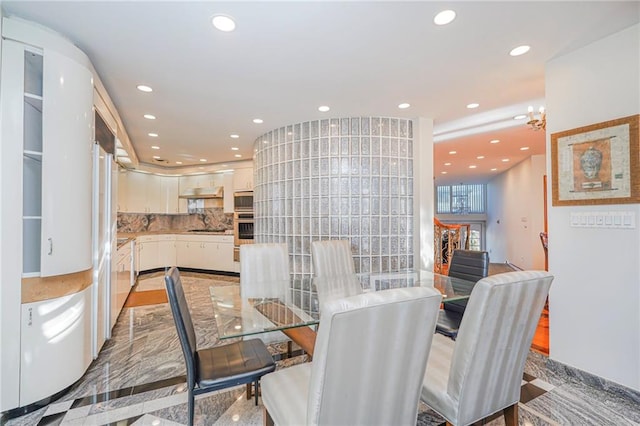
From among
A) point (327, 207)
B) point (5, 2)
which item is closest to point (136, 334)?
point (327, 207)

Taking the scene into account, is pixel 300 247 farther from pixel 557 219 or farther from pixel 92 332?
pixel 557 219

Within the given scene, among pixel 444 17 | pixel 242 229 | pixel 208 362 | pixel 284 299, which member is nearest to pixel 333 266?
pixel 284 299

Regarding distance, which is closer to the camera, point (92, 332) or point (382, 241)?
point (92, 332)

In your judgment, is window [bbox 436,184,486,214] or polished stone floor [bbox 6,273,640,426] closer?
polished stone floor [bbox 6,273,640,426]

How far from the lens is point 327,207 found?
391 centimetres

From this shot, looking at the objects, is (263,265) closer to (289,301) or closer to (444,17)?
(289,301)

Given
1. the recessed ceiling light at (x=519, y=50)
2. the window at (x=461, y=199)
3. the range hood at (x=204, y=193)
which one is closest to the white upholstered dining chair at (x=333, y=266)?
the recessed ceiling light at (x=519, y=50)

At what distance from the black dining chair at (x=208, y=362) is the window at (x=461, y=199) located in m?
10.8

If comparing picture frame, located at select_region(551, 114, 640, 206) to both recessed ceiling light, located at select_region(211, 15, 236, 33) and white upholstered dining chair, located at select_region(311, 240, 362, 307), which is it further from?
recessed ceiling light, located at select_region(211, 15, 236, 33)

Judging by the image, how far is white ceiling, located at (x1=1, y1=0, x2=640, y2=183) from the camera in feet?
5.89

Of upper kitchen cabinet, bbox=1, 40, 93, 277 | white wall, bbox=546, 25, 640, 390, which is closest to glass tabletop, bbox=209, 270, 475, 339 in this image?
white wall, bbox=546, 25, 640, 390

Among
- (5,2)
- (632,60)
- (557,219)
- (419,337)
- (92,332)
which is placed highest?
(5,2)

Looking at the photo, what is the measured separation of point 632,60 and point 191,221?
7.79 metres

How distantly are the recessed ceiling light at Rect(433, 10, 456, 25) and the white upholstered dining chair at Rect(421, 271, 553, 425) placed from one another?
1564mm
